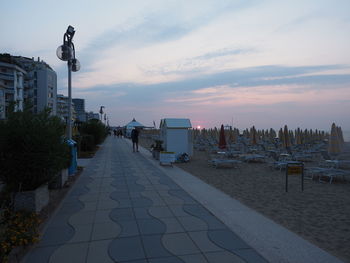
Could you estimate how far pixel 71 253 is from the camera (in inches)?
133

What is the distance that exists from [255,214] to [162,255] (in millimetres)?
2407

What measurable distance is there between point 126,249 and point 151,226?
0.86 meters

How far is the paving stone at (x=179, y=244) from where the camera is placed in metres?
3.42

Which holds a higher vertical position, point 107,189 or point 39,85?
point 39,85

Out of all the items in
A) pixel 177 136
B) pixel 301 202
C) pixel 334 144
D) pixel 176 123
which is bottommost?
pixel 301 202

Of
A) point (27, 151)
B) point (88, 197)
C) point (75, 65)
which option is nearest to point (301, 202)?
point (88, 197)

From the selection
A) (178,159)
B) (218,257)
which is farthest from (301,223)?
(178,159)

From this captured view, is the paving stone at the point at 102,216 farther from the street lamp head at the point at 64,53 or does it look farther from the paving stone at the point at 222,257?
the street lamp head at the point at 64,53

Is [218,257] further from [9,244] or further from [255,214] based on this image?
[9,244]

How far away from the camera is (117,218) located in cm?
466

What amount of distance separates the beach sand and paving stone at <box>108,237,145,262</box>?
249cm

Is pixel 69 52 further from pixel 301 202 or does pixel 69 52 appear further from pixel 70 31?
pixel 301 202

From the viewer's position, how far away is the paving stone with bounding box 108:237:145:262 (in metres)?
3.25

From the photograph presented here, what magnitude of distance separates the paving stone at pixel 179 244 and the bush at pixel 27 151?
2.53 metres
